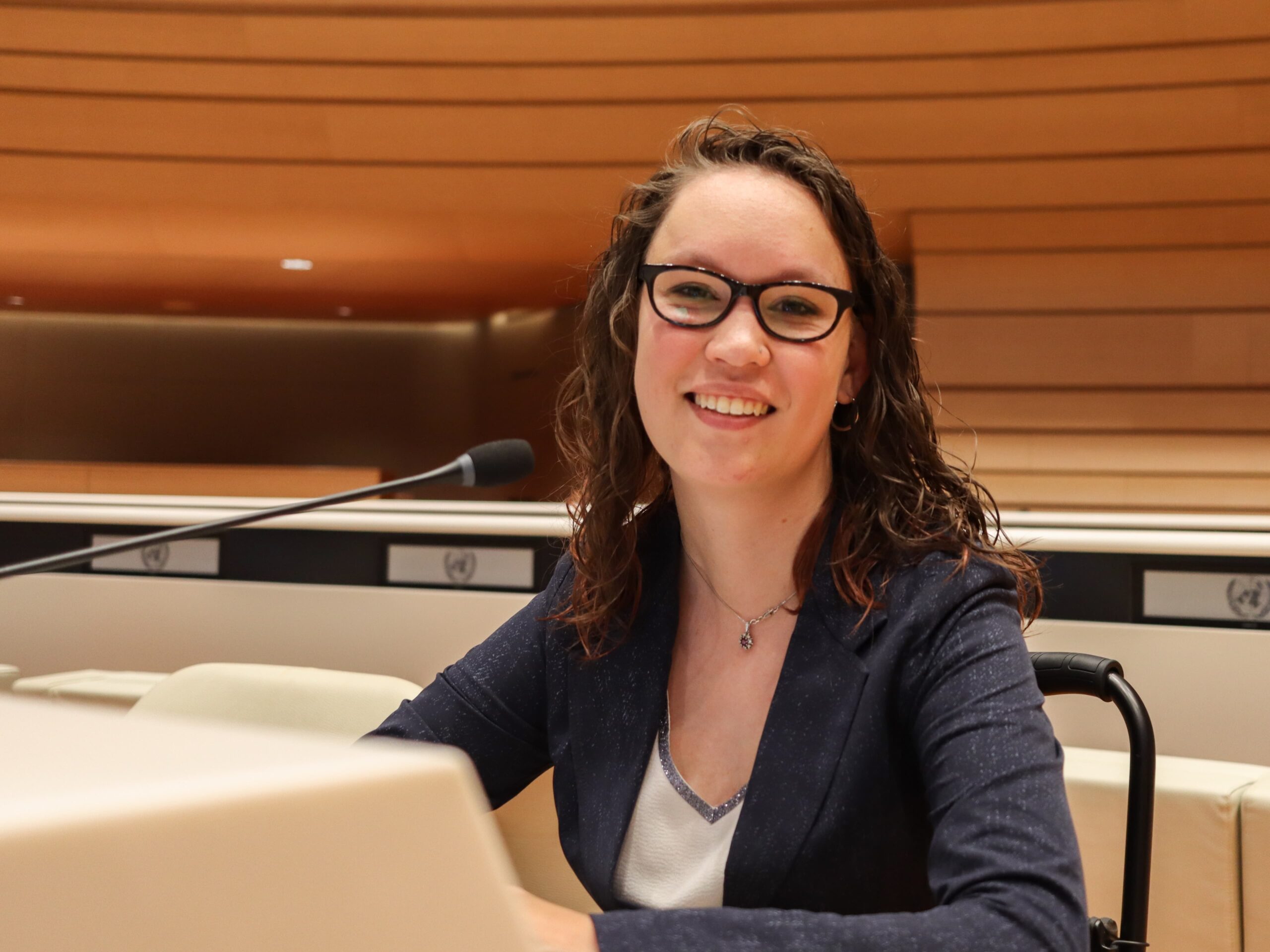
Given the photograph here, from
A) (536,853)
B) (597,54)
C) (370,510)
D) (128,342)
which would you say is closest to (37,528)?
(370,510)

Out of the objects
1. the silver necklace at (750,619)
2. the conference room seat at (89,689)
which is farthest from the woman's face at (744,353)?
the conference room seat at (89,689)

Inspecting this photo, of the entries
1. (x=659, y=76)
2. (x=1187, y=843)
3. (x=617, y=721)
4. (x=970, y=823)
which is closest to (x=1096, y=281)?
(x=659, y=76)

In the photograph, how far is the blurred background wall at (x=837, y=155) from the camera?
4.87m

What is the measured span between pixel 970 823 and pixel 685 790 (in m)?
0.27

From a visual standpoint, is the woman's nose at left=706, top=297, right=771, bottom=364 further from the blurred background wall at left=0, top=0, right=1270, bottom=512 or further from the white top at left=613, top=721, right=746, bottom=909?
the blurred background wall at left=0, top=0, right=1270, bottom=512

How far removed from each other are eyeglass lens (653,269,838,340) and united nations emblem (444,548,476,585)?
0.88 meters

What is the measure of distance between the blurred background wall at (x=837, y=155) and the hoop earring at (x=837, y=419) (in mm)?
4190

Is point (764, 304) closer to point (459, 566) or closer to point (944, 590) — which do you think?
point (944, 590)

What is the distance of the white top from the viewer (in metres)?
0.91

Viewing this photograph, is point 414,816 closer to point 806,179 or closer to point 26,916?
point 26,916

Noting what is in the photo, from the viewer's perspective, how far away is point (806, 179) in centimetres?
103

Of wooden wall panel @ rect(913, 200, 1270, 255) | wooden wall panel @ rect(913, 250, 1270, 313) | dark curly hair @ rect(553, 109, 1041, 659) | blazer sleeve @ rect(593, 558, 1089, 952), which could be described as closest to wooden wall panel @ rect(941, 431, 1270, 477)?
wooden wall panel @ rect(913, 250, 1270, 313)

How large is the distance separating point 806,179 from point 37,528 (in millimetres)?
1554

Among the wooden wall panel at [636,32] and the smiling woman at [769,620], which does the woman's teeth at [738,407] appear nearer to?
the smiling woman at [769,620]
